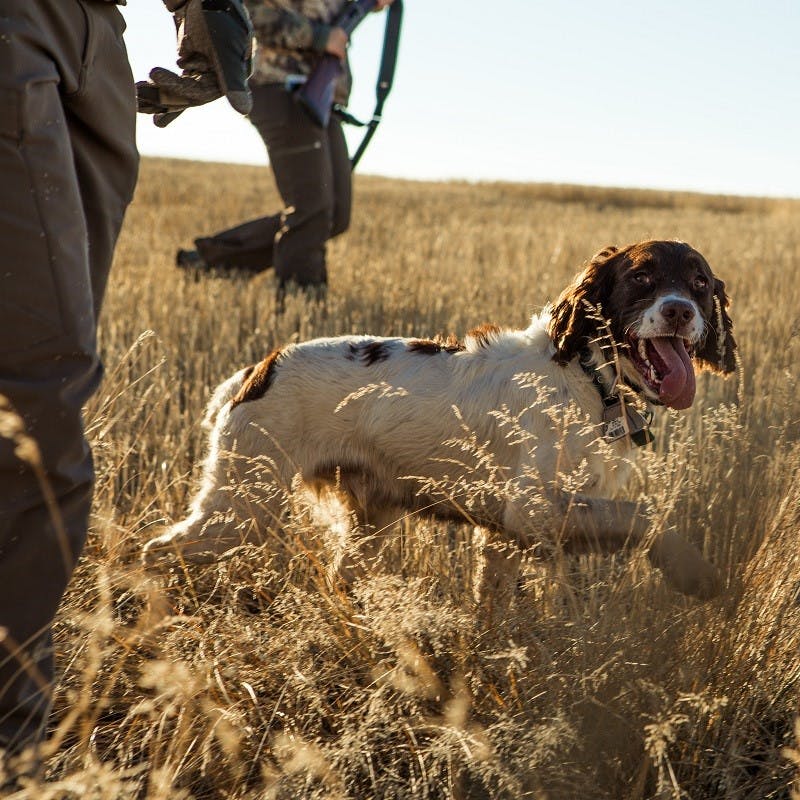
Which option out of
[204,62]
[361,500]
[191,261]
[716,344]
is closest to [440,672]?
[361,500]

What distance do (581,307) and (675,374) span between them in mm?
334

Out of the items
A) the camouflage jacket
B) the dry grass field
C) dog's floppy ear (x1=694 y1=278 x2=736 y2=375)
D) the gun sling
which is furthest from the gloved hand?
the gun sling

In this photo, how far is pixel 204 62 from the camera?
2576mm

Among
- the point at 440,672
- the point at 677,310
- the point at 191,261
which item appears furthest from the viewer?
the point at 191,261

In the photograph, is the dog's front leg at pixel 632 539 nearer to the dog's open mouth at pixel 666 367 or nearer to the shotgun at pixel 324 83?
the dog's open mouth at pixel 666 367

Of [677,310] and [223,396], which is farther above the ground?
[677,310]

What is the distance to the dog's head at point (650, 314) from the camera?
8.98 ft

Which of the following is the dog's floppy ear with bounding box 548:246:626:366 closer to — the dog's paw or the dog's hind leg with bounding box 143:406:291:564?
the dog's paw

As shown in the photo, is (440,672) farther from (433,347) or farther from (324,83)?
(324,83)

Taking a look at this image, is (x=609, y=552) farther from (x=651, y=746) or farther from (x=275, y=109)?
(x=275, y=109)

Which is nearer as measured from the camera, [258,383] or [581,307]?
[581,307]

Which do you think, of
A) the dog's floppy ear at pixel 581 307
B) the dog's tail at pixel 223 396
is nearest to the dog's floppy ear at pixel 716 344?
the dog's floppy ear at pixel 581 307

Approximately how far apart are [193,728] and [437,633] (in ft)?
1.82

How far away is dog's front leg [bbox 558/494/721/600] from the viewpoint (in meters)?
2.36
